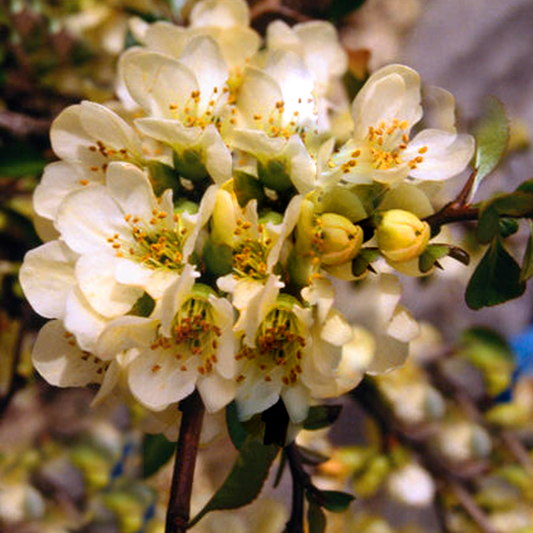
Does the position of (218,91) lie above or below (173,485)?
above

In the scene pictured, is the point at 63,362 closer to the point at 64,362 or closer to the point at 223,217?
the point at 64,362

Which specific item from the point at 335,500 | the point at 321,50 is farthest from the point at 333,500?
the point at 321,50

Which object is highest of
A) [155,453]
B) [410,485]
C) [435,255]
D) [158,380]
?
[435,255]

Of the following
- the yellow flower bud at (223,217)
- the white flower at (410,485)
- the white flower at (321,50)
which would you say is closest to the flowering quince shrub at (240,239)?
the yellow flower bud at (223,217)

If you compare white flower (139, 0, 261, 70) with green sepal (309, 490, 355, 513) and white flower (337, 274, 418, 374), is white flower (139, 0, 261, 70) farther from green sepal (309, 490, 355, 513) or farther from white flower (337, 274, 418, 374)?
green sepal (309, 490, 355, 513)

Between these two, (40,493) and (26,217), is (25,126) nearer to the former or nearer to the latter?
(26,217)

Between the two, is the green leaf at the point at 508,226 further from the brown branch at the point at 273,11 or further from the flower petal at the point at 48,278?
the brown branch at the point at 273,11

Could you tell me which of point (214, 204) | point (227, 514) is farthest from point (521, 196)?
point (227, 514)
